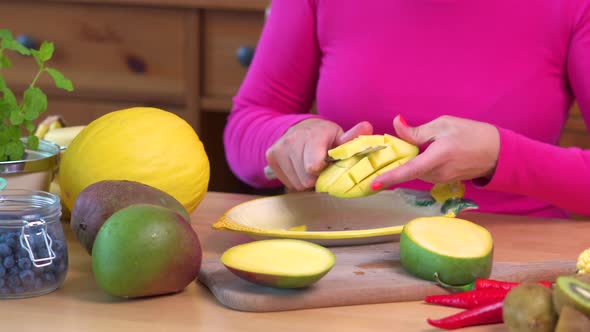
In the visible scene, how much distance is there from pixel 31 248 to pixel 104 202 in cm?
10

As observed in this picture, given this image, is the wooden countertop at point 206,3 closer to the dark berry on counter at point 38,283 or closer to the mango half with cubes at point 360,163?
the mango half with cubes at point 360,163

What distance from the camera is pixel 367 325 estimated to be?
2.73ft

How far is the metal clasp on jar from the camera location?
33.2 inches

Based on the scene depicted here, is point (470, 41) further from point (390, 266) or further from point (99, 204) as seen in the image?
point (99, 204)

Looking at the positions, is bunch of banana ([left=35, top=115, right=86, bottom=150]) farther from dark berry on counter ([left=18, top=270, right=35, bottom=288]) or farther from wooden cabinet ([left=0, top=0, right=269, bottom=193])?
wooden cabinet ([left=0, top=0, right=269, bottom=193])

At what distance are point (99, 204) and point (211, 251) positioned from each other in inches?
6.9

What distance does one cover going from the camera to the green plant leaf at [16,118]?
0.98 metres

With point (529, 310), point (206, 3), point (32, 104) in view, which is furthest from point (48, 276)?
point (206, 3)

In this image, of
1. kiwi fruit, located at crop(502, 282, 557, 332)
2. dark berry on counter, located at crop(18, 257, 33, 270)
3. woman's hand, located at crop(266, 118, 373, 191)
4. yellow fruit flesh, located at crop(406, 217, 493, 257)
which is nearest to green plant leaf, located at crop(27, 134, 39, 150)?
dark berry on counter, located at crop(18, 257, 33, 270)

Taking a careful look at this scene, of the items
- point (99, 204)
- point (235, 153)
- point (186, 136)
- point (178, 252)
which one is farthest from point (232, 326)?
point (235, 153)

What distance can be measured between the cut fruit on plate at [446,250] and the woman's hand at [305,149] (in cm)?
21

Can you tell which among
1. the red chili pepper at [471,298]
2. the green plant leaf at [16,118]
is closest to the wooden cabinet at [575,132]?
the red chili pepper at [471,298]

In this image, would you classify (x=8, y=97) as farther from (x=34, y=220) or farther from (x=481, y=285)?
(x=481, y=285)

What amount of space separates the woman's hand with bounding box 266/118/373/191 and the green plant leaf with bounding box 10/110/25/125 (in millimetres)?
354
